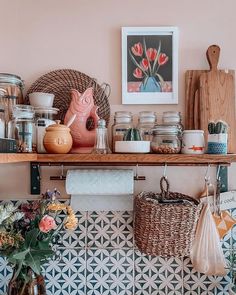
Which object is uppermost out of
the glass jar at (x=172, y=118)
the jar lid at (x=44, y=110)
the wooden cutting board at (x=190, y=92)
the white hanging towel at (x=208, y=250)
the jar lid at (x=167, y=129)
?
the wooden cutting board at (x=190, y=92)

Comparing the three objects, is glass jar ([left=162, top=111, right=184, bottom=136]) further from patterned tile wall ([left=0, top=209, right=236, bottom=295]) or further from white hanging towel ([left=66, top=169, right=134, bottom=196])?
patterned tile wall ([left=0, top=209, right=236, bottom=295])

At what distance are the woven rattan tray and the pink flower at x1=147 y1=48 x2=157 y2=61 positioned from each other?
0.80 feet

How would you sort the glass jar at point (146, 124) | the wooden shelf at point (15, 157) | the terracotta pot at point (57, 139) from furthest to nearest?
the glass jar at point (146, 124) < the terracotta pot at point (57, 139) < the wooden shelf at point (15, 157)

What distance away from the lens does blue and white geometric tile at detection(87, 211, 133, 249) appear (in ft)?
4.58

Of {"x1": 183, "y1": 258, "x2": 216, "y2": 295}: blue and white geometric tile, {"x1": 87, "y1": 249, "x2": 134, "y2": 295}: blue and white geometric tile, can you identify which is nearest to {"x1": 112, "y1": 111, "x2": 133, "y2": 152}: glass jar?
{"x1": 87, "y1": 249, "x2": 134, "y2": 295}: blue and white geometric tile

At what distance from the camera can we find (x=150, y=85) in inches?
54.6

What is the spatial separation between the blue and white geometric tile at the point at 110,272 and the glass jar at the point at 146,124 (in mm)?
491

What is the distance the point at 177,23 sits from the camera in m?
1.40

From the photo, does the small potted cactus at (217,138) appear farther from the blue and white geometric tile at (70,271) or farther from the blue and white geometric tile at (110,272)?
the blue and white geometric tile at (70,271)

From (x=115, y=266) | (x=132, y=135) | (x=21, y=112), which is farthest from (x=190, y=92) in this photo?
(x=115, y=266)

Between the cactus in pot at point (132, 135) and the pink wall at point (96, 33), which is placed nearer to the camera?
the cactus in pot at point (132, 135)

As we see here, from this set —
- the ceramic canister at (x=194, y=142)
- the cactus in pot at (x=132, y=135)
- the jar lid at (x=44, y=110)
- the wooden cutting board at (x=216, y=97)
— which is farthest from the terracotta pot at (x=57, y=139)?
the wooden cutting board at (x=216, y=97)

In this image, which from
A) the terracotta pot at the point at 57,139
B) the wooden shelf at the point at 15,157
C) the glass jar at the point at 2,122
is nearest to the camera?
the wooden shelf at the point at 15,157

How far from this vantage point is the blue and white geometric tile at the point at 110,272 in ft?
4.58
